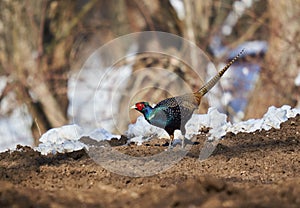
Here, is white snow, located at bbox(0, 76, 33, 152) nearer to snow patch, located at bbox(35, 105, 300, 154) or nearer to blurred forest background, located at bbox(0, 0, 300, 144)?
blurred forest background, located at bbox(0, 0, 300, 144)

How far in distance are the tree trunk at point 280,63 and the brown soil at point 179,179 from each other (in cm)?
318

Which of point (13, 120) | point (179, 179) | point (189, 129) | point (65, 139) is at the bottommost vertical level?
point (179, 179)

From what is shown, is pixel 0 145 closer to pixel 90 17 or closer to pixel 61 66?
pixel 61 66

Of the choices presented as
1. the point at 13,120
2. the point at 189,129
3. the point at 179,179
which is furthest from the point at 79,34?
the point at 179,179

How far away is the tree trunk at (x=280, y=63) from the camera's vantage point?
8719mm

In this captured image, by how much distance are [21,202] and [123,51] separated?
26.9ft

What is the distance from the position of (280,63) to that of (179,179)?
202 inches

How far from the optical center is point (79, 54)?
10523 mm

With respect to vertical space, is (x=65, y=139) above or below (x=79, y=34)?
below

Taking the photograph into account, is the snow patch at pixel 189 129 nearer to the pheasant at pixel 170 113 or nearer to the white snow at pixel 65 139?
the white snow at pixel 65 139

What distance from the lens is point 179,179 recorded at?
4020 mm

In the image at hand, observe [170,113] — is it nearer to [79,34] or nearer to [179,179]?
[179,179]

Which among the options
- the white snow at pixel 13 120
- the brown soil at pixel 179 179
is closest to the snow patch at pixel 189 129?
the brown soil at pixel 179 179

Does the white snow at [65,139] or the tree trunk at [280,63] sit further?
the tree trunk at [280,63]
